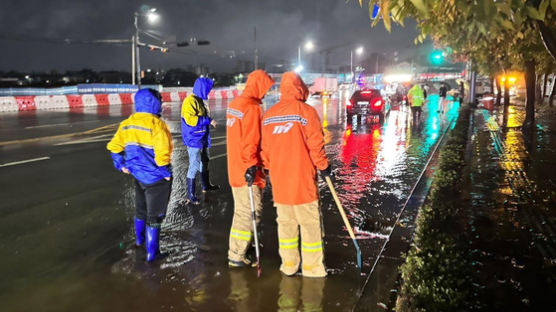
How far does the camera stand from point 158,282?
3.90 metres

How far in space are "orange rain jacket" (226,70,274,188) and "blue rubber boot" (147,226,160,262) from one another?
97cm

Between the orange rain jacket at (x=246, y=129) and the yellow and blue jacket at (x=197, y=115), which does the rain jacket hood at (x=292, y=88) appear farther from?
the yellow and blue jacket at (x=197, y=115)

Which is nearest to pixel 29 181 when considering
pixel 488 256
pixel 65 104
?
pixel 488 256

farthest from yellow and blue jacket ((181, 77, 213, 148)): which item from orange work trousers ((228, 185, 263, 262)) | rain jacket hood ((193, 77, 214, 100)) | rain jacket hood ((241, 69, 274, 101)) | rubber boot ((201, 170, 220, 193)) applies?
orange work trousers ((228, 185, 263, 262))

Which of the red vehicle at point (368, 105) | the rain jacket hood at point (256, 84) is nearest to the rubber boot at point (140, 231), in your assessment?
the rain jacket hood at point (256, 84)

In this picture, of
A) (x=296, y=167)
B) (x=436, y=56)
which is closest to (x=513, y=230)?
(x=296, y=167)

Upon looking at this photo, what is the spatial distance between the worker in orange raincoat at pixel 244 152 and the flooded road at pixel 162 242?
0.32 meters

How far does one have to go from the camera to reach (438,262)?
4066 millimetres

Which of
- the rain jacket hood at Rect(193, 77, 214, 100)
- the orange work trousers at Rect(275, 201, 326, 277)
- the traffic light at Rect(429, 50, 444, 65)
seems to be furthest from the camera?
the traffic light at Rect(429, 50, 444, 65)

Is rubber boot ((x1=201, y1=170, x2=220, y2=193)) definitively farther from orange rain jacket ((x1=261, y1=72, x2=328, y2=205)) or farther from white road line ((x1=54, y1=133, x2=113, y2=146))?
white road line ((x1=54, y1=133, x2=113, y2=146))

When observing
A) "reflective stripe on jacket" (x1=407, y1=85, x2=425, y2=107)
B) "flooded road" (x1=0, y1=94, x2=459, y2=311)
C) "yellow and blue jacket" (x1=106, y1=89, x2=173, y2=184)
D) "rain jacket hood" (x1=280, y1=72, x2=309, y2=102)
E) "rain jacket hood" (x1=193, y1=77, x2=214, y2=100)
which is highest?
"reflective stripe on jacket" (x1=407, y1=85, x2=425, y2=107)

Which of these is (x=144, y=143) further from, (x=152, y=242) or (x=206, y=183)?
(x=206, y=183)

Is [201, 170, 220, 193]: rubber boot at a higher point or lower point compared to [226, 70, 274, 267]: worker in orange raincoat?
lower

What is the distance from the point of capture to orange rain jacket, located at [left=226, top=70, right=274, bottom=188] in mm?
4020
